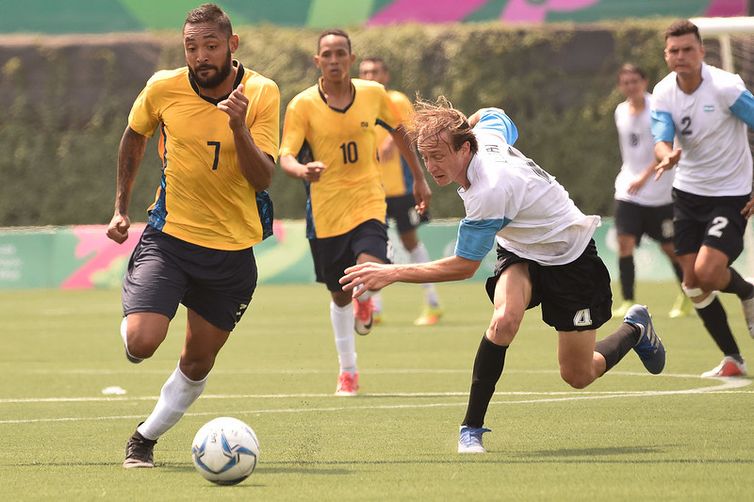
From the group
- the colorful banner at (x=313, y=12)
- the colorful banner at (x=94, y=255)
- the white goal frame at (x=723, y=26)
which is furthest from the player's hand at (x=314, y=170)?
the colorful banner at (x=313, y=12)

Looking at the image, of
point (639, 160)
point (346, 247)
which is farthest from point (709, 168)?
point (639, 160)

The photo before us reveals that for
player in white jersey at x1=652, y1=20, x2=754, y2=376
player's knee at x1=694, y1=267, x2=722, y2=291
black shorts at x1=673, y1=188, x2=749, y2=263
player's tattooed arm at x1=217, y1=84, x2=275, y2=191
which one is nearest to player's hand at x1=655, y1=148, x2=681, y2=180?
player in white jersey at x1=652, y1=20, x2=754, y2=376

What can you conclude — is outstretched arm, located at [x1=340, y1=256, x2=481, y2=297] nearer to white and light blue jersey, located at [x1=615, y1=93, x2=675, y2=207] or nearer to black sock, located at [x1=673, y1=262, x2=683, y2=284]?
black sock, located at [x1=673, y1=262, x2=683, y2=284]

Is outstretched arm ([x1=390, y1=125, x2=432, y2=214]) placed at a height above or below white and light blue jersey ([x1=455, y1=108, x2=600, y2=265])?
below

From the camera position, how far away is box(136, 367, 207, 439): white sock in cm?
773

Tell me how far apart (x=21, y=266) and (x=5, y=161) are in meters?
4.79

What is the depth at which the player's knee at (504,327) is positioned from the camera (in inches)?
309

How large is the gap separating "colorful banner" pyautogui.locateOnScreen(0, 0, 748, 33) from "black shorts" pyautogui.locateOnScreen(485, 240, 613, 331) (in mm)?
19837

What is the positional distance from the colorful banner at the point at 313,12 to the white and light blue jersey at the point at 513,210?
65.2 feet

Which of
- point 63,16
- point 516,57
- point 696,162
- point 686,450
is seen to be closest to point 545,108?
point 516,57

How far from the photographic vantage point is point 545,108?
26656 mm

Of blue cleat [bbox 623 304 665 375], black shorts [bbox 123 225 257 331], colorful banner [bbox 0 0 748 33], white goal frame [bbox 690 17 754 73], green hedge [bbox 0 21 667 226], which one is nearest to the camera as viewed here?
black shorts [bbox 123 225 257 331]

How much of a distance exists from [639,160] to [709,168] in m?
5.82

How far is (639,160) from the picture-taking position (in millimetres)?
17000
